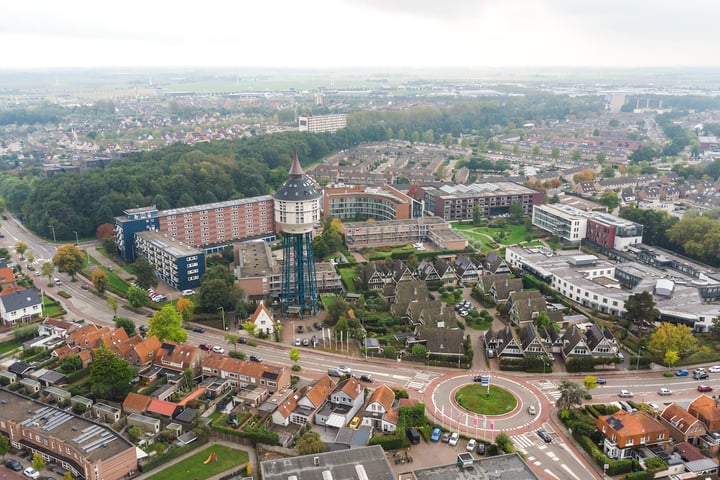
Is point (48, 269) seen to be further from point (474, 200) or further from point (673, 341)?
point (673, 341)

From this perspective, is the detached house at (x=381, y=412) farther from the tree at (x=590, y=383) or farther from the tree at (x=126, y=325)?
the tree at (x=126, y=325)

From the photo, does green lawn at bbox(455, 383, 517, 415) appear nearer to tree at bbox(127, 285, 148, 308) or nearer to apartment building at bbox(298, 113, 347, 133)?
tree at bbox(127, 285, 148, 308)

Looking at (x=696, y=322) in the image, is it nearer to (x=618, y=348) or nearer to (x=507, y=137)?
(x=618, y=348)

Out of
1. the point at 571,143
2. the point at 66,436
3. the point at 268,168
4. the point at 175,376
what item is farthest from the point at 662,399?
the point at 571,143

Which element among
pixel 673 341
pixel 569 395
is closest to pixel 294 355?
pixel 569 395

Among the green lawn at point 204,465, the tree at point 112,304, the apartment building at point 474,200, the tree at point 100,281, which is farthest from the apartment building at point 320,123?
the green lawn at point 204,465

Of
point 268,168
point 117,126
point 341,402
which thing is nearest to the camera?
point 341,402
